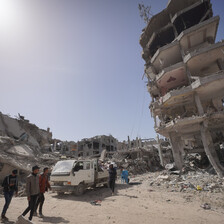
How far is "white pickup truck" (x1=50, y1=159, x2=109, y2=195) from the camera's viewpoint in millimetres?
7629

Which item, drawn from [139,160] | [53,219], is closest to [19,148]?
[53,219]

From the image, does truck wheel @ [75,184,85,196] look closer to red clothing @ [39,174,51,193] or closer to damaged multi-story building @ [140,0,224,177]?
red clothing @ [39,174,51,193]

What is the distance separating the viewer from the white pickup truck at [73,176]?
7.63m

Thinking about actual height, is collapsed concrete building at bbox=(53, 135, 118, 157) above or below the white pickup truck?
above

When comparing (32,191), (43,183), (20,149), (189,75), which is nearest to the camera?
(32,191)

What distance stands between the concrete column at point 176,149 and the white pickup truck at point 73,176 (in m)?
9.36

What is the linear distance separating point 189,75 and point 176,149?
807cm

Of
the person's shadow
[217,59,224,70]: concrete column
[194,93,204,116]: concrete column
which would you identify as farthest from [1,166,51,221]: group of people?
[217,59,224,70]: concrete column

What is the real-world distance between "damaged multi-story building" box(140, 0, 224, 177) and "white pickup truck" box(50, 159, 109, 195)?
8.87 metres

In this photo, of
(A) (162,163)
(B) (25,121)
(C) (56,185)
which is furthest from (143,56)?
(B) (25,121)

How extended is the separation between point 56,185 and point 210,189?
916 centimetres

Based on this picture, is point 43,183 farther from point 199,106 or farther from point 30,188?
point 199,106

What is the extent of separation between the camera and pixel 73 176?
773 centimetres

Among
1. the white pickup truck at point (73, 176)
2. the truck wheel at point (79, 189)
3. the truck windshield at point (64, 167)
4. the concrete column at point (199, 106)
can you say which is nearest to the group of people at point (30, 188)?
the white pickup truck at point (73, 176)
